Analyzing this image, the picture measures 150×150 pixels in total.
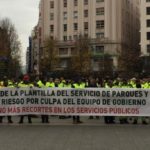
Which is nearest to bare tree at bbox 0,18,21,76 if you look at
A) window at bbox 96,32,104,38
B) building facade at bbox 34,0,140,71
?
building facade at bbox 34,0,140,71

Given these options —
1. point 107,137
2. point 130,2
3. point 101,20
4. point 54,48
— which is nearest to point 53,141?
point 107,137

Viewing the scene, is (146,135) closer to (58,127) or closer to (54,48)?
(58,127)

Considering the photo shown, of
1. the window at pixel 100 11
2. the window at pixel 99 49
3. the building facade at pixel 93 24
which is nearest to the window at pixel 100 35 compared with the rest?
the building facade at pixel 93 24

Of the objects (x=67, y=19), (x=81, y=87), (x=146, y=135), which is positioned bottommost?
(x=146, y=135)

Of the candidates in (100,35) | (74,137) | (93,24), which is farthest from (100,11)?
(74,137)

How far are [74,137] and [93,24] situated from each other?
336ft

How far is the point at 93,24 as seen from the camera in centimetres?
11694

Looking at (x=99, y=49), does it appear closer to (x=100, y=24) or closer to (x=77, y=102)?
(x=100, y=24)

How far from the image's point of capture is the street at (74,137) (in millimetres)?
13312

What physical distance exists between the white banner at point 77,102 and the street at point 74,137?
80 cm

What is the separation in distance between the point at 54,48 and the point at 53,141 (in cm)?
9195

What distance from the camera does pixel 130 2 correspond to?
128m

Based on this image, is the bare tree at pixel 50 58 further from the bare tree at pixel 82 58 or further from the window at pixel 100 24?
the window at pixel 100 24

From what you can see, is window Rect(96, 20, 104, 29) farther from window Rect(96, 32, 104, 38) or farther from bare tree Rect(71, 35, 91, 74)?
bare tree Rect(71, 35, 91, 74)
